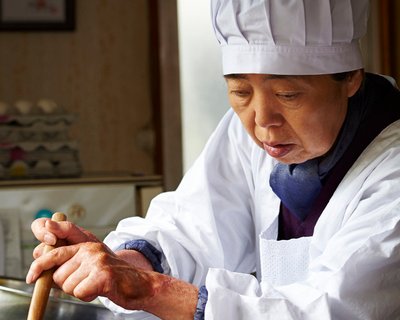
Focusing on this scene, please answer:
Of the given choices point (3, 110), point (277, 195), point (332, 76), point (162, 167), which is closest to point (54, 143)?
point (3, 110)

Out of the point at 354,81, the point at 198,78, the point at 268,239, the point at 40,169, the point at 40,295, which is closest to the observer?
the point at 40,295

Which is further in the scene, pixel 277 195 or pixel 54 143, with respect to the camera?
pixel 54 143

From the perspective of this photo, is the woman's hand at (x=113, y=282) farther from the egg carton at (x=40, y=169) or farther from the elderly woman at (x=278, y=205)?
the egg carton at (x=40, y=169)

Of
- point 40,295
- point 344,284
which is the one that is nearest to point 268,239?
point 344,284

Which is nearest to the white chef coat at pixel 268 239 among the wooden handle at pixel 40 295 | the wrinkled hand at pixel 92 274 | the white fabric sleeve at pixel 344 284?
the white fabric sleeve at pixel 344 284

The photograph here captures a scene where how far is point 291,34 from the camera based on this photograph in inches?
54.6

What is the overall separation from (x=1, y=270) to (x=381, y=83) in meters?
1.71

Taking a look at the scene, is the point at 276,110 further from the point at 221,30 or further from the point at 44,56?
the point at 44,56

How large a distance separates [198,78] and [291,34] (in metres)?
2.28

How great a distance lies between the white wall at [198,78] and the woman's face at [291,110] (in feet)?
6.86

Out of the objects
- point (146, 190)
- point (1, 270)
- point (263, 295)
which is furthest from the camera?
point (146, 190)

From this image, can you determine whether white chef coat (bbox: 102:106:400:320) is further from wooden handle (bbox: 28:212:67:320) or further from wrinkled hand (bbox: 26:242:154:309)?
wooden handle (bbox: 28:212:67:320)

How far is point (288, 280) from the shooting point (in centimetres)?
157

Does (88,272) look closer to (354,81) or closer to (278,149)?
(278,149)
